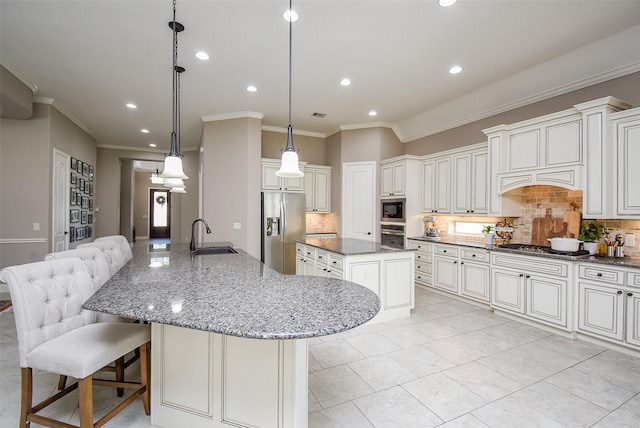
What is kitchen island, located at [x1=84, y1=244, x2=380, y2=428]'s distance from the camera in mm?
1181

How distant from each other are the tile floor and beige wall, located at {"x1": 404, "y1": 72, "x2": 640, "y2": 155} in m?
2.70

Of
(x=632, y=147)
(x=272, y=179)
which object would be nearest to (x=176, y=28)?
(x=272, y=179)

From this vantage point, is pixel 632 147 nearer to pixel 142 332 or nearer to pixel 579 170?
pixel 579 170

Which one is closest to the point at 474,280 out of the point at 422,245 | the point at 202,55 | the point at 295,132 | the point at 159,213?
the point at 422,245

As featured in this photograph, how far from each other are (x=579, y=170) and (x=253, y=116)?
4.62 metres

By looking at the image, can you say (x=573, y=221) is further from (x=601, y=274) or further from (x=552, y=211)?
(x=601, y=274)

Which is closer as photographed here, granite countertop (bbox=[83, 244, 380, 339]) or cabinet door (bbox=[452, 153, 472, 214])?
granite countertop (bbox=[83, 244, 380, 339])

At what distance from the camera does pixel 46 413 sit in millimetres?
1869

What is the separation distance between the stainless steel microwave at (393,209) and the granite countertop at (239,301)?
3.56 metres

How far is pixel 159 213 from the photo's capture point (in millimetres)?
13133

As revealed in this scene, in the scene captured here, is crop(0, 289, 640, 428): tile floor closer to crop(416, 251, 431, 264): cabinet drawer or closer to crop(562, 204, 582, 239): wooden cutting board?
Result: crop(562, 204, 582, 239): wooden cutting board

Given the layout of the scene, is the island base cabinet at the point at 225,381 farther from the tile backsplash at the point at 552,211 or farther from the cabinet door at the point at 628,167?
the tile backsplash at the point at 552,211

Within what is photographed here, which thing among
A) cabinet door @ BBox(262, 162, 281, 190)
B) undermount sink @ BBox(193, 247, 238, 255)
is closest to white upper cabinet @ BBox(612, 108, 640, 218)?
undermount sink @ BBox(193, 247, 238, 255)

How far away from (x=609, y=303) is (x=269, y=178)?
4.79m
